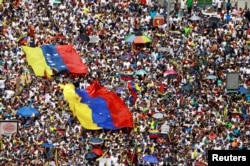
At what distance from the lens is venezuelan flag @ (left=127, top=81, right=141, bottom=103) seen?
3852 centimetres

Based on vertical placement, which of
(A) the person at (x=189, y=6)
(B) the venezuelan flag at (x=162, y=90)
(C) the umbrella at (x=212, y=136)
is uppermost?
(A) the person at (x=189, y=6)

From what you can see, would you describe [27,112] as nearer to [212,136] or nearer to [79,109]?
[79,109]

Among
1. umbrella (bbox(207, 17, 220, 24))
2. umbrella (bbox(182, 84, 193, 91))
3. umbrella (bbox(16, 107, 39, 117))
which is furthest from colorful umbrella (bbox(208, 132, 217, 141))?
umbrella (bbox(207, 17, 220, 24))

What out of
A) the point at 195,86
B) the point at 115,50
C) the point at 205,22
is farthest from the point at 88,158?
the point at 205,22

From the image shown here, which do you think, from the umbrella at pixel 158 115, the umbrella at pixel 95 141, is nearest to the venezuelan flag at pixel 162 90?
the umbrella at pixel 158 115

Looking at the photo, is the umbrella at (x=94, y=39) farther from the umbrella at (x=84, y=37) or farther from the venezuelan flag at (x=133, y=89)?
the venezuelan flag at (x=133, y=89)

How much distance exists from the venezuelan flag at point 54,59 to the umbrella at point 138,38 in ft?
9.03

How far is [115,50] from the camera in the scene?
142 ft

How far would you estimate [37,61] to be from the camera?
137 ft

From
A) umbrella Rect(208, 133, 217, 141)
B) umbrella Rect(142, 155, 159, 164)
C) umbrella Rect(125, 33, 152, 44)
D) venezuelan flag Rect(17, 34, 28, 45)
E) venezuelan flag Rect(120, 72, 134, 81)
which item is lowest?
umbrella Rect(208, 133, 217, 141)

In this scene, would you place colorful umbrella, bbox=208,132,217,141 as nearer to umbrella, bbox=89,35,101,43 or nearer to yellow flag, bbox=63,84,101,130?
yellow flag, bbox=63,84,101,130

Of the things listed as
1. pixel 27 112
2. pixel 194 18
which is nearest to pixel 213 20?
pixel 194 18

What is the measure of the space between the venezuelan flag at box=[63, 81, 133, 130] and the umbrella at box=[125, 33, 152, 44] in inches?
192

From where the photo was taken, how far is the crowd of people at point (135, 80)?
112ft
